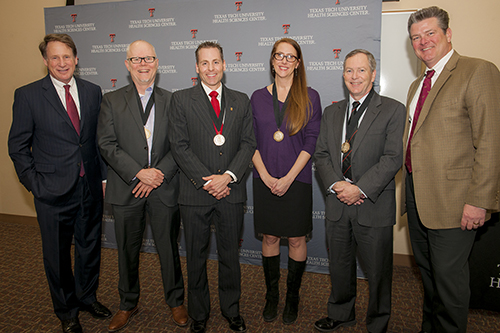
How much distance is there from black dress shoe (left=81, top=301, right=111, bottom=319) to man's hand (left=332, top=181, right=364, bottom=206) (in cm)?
216

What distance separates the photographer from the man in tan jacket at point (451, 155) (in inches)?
72.6

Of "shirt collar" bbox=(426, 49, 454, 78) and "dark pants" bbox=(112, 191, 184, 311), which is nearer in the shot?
"shirt collar" bbox=(426, 49, 454, 78)

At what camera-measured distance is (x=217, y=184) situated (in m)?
2.22

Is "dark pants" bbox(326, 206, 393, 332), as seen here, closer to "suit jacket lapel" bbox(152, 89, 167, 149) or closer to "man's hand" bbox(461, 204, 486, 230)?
"man's hand" bbox(461, 204, 486, 230)

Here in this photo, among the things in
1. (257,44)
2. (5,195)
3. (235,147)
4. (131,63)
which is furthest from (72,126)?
(5,195)

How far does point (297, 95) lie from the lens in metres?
2.44

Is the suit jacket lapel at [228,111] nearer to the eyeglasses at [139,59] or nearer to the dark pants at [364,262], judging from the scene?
the eyeglasses at [139,59]

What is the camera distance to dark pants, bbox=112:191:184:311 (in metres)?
2.42

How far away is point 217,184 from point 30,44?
432 cm

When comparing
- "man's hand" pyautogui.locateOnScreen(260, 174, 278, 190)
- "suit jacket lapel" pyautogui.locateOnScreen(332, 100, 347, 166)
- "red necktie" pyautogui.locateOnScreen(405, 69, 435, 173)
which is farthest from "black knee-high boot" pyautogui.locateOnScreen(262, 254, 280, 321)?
"red necktie" pyautogui.locateOnScreen(405, 69, 435, 173)

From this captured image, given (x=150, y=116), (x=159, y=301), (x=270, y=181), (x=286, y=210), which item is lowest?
(x=159, y=301)

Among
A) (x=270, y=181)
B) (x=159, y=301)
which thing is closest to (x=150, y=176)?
(x=270, y=181)

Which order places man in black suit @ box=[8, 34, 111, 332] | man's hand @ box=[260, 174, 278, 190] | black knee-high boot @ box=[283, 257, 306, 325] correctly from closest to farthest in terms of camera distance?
man in black suit @ box=[8, 34, 111, 332]
man's hand @ box=[260, 174, 278, 190]
black knee-high boot @ box=[283, 257, 306, 325]

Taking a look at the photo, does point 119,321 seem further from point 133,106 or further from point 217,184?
point 133,106
